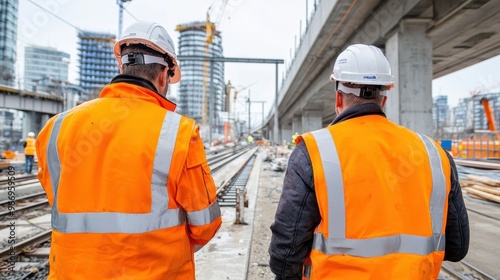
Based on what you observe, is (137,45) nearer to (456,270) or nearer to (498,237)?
(456,270)

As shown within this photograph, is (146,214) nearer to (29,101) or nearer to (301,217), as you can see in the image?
(301,217)

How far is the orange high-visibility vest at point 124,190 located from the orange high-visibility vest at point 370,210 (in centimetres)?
64

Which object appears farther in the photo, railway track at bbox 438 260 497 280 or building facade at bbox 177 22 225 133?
building facade at bbox 177 22 225 133

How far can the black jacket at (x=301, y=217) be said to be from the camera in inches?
59.2

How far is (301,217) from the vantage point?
1514 millimetres

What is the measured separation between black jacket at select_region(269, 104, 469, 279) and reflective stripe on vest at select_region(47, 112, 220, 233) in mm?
436

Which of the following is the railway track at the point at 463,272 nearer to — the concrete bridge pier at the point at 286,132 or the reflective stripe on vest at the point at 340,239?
the reflective stripe on vest at the point at 340,239

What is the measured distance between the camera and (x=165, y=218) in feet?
4.87

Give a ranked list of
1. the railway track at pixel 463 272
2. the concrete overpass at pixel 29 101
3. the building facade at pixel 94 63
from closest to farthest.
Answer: the railway track at pixel 463 272, the concrete overpass at pixel 29 101, the building facade at pixel 94 63

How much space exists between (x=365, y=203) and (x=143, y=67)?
1392mm

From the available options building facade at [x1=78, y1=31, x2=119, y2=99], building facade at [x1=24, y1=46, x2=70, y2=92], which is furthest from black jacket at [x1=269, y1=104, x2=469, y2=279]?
building facade at [x1=78, y1=31, x2=119, y2=99]

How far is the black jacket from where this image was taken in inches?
59.2

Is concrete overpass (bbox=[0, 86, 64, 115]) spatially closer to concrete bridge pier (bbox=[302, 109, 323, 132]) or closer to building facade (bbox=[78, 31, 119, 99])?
concrete bridge pier (bbox=[302, 109, 323, 132])

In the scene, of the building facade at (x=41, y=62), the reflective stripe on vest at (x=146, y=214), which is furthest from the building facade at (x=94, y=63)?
the reflective stripe on vest at (x=146, y=214)
